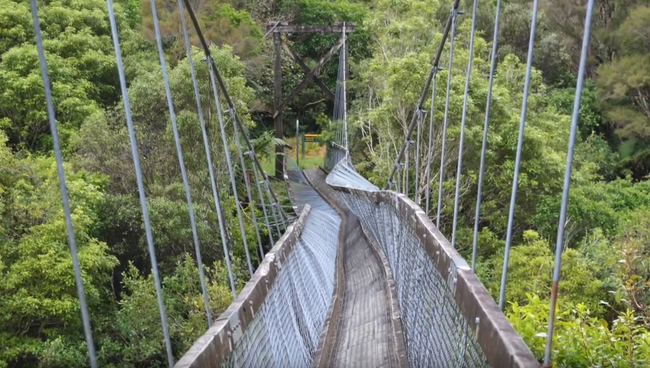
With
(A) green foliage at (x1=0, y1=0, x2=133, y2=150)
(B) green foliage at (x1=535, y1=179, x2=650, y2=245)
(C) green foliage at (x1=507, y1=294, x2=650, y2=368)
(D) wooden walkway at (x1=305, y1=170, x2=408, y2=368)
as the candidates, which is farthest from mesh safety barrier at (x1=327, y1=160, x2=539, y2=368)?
(A) green foliage at (x1=0, y1=0, x2=133, y2=150)

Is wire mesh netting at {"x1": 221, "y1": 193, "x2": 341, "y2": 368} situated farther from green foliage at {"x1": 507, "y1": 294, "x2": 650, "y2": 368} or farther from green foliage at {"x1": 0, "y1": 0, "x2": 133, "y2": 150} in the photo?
green foliage at {"x1": 0, "y1": 0, "x2": 133, "y2": 150}

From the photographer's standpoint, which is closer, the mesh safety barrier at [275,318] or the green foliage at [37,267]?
the mesh safety barrier at [275,318]

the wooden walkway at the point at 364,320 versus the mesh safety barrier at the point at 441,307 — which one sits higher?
the mesh safety barrier at the point at 441,307

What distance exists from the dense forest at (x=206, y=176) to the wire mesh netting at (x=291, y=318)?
39.9 inches

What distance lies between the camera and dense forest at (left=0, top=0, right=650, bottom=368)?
21.2 feet

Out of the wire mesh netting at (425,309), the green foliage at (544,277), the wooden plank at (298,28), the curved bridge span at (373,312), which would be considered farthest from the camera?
the wooden plank at (298,28)

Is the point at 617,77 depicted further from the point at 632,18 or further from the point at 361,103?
the point at 361,103

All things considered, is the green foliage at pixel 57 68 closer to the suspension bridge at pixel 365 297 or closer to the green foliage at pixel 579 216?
the suspension bridge at pixel 365 297

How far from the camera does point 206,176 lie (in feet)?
29.5

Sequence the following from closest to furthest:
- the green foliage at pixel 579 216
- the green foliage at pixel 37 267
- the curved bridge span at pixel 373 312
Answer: the curved bridge span at pixel 373 312 < the green foliage at pixel 37 267 < the green foliage at pixel 579 216

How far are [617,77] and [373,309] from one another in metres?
12.8

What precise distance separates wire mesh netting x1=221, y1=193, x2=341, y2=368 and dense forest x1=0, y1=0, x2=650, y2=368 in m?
1.01

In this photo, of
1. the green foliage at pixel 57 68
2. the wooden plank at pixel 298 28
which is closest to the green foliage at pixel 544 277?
the green foliage at pixel 57 68

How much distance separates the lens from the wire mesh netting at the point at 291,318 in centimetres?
220
